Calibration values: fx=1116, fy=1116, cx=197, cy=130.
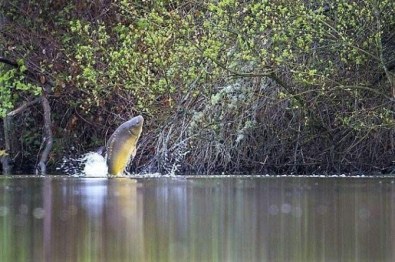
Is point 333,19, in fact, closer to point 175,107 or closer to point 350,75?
point 350,75

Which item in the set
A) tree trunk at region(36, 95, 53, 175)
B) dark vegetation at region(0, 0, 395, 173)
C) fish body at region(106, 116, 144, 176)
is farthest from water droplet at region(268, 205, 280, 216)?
tree trunk at region(36, 95, 53, 175)

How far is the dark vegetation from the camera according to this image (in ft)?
42.0

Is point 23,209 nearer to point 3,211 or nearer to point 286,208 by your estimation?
point 3,211

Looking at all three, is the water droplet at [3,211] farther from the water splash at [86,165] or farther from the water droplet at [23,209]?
the water splash at [86,165]

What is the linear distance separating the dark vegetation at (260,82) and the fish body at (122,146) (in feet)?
2.24

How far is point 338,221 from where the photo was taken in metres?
6.25

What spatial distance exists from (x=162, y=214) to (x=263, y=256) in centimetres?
212

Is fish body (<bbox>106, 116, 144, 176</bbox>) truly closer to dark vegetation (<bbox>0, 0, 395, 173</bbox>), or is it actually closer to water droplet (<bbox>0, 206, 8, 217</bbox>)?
dark vegetation (<bbox>0, 0, 395, 173</bbox>)

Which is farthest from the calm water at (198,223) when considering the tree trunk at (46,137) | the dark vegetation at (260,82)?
the tree trunk at (46,137)

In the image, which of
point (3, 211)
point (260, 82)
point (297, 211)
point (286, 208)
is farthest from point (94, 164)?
point (297, 211)

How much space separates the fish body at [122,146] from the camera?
516 inches

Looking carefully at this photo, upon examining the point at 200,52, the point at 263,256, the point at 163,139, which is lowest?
the point at 263,256

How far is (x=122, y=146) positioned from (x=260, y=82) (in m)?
1.96

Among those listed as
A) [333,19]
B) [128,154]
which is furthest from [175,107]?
[333,19]
